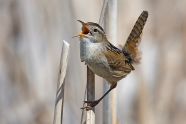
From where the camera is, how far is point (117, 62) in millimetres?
2043

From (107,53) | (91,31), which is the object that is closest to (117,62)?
(107,53)

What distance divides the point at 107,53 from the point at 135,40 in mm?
146

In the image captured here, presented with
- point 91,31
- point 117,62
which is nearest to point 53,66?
point 117,62

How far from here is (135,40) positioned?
2047mm

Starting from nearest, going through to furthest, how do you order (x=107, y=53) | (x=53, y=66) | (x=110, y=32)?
(x=110, y=32), (x=107, y=53), (x=53, y=66)

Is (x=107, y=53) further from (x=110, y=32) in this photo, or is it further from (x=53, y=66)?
(x=53, y=66)

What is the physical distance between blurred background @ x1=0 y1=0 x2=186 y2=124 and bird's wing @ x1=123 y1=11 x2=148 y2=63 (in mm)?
223

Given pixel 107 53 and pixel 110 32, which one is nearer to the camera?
pixel 110 32

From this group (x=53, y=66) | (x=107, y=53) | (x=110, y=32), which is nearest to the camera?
(x=110, y=32)

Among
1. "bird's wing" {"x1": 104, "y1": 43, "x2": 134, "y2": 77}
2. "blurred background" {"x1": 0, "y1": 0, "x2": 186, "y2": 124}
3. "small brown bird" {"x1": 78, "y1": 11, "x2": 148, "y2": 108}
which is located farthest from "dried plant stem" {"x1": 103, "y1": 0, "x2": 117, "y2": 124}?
"blurred background" {"x1": 0, "y1": 0, "x2": 186, "y2": 124}

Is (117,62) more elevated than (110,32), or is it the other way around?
(110,32)

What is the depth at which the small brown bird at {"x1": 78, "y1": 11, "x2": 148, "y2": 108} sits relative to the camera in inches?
71.2

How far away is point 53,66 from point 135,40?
1.48ft

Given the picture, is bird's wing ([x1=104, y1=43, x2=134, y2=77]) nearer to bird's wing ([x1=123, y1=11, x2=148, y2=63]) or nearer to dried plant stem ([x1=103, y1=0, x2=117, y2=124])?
bird's wing ([x1=123, y1=11, x2=148, y2=63])
